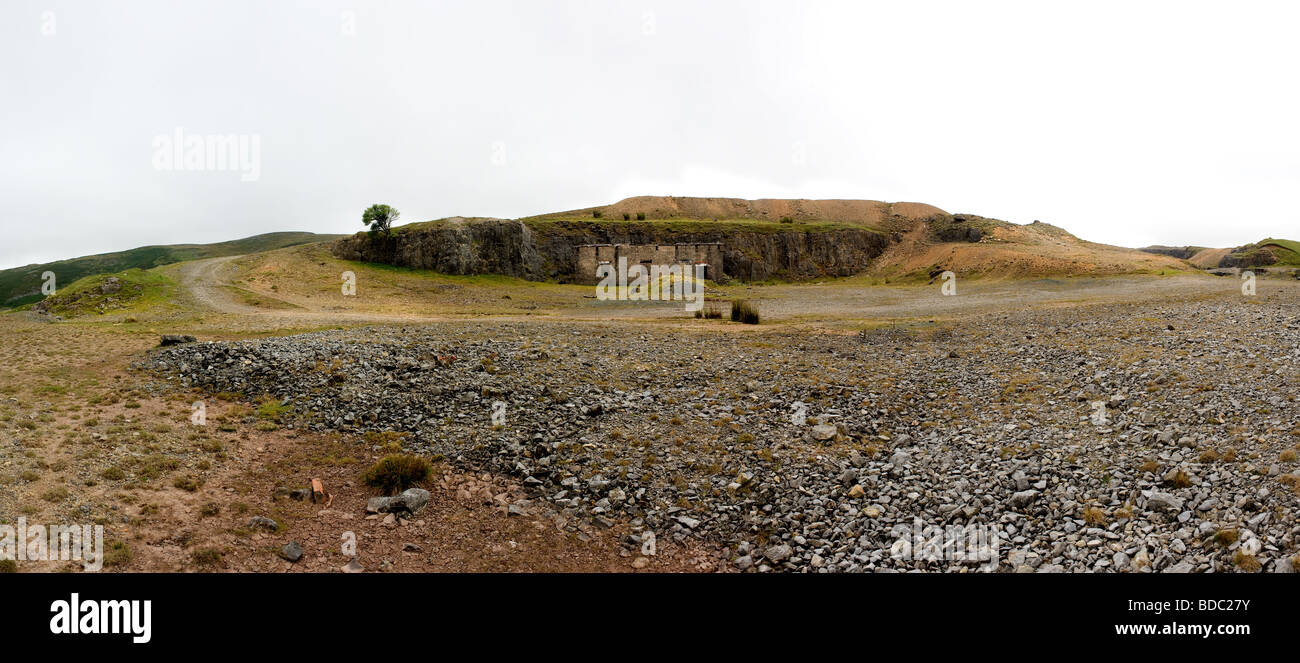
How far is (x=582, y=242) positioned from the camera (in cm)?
7688

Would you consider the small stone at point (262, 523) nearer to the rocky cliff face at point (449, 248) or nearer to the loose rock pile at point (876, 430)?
the loose rock pile at point (876, 430)

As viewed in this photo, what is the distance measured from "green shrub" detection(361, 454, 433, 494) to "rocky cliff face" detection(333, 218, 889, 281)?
2156 inches

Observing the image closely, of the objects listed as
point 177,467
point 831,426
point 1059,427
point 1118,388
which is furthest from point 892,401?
point 177,467

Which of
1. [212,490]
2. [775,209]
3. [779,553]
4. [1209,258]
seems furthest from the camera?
[1209,258]

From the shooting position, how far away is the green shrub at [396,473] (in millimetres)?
10469

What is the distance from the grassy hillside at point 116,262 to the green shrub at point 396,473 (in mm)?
151734

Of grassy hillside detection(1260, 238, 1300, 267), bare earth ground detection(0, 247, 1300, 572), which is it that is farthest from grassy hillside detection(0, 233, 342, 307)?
grassy hillside detection(1260, 238, 1300, 267)

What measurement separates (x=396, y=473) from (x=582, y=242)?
223 ft

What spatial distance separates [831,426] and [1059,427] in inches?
173

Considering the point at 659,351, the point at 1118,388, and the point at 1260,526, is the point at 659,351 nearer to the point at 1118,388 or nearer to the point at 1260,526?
the point at 1118,388

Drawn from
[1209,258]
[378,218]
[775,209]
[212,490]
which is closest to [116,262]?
[378,218]

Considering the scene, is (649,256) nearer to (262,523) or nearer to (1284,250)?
(262,523)

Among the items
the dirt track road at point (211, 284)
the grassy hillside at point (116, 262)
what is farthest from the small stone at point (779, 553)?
the grassy hillside at point (116, 262)

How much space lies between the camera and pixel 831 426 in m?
13.0
